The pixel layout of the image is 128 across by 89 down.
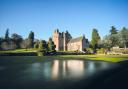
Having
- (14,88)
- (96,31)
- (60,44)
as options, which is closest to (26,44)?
(60,44)

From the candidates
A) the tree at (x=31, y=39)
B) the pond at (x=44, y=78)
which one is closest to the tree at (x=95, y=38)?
the tree at (x=31, y=39)

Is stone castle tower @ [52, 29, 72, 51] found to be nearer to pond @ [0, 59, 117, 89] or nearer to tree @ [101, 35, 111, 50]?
tree @ [101, 35, 111, 50]

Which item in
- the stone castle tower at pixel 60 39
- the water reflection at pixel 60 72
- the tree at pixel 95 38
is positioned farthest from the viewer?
the stone castle tower at pixel 60 39

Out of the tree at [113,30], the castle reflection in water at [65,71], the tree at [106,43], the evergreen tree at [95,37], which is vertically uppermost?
the tree at [113,30]

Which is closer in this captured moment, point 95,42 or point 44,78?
point 44,78

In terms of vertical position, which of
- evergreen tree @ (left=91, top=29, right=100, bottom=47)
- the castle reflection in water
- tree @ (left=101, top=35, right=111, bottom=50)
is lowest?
the castle reflection in water

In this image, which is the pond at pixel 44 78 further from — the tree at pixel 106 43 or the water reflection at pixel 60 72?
the tree at pixel 106 43

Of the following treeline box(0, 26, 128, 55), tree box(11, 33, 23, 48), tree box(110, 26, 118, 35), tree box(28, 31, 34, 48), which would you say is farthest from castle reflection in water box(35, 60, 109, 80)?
tree box(110, 26, 118, 35)

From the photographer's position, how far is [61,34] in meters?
132

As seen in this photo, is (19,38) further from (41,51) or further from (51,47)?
(41,51)

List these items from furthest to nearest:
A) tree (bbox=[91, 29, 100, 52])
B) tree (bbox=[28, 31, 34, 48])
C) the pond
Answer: tree (bbox=[28, 31, 34, 48])
tree (bbox=[91, 29, 100, 52])
the pond

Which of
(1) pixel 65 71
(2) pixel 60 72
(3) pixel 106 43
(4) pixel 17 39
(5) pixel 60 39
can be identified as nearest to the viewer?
(2) pixel 60 72

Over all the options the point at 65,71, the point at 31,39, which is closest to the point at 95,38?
the point at 31,39

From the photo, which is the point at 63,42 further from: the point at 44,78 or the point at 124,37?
the point at 44,78
